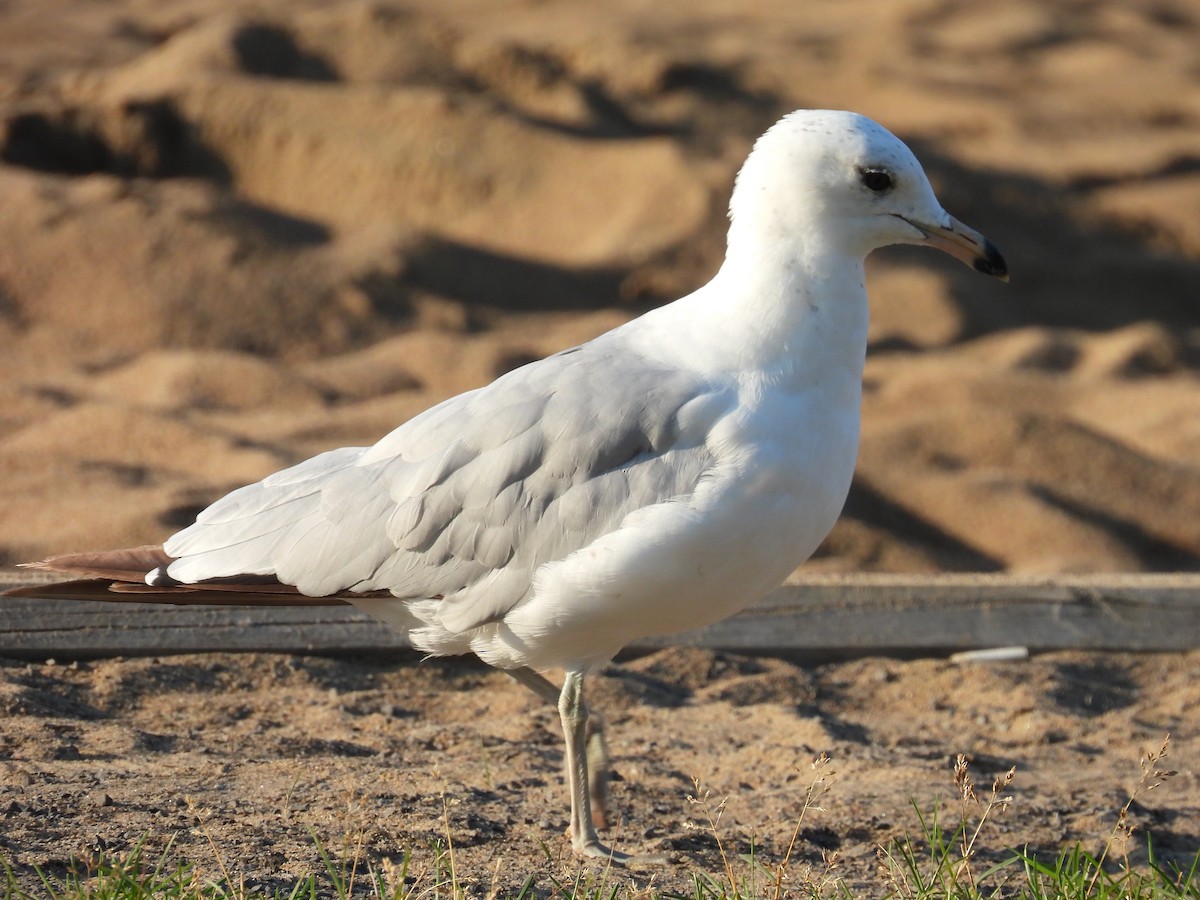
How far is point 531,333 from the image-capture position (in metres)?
7.28

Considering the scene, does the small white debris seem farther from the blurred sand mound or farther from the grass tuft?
the grass tuft

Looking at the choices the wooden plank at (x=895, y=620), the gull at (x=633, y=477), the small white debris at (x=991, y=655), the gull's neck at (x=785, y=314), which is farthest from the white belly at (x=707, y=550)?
the small white debris at (x=991, y=655)

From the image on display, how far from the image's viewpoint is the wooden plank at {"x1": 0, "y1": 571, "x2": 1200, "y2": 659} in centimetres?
391

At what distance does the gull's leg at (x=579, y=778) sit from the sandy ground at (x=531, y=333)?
9 cm

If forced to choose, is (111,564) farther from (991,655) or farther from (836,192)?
(991,655)

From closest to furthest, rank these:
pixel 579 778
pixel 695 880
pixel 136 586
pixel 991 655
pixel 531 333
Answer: pixel 695 880, pixel 579 778, pixel 136 586, pixel 991 655, pixel 531 333

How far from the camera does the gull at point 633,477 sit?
2836 mm

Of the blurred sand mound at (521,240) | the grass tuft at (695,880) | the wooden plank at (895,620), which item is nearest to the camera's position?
the grass tuft at (695,880)

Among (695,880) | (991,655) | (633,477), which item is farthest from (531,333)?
(695,880)

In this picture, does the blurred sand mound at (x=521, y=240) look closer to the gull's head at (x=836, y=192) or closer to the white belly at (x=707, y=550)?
the white belly at (x=707, y=550)

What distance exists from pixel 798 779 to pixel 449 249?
186 inches

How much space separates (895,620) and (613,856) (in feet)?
5.10

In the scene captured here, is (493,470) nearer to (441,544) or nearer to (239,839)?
(441,544)

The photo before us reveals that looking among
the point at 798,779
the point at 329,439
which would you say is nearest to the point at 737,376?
the point at 798,779
